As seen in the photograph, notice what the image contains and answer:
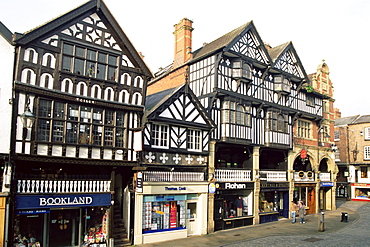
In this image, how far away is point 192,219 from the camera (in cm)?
1847

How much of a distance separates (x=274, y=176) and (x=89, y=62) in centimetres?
1575

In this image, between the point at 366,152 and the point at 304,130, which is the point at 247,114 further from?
the point at 366,152

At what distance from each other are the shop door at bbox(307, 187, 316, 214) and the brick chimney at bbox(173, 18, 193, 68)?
15.4 meters

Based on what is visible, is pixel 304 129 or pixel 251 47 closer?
pixel 251 47

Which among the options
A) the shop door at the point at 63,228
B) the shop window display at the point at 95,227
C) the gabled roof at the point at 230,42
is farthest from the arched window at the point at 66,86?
the gabled roof at the point at 230,42

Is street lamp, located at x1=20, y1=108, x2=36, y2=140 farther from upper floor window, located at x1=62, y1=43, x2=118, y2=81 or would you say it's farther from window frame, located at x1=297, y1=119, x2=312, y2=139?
window frame, located at x1=297, y1=119, x2=312, y2=139

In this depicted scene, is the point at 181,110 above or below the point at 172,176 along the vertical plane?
above

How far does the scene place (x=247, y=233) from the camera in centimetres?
1891

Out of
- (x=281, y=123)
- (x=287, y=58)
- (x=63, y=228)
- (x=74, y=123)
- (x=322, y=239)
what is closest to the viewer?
(x=74, y=123)

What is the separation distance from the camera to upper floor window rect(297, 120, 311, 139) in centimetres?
2727

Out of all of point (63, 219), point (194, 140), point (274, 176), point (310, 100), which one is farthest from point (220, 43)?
point (63, 219)

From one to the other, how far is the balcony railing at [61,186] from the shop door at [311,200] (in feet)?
63.2

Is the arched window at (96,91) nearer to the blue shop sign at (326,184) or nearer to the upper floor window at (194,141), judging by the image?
the upper floor window at (194,141)

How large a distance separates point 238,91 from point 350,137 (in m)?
27.5
